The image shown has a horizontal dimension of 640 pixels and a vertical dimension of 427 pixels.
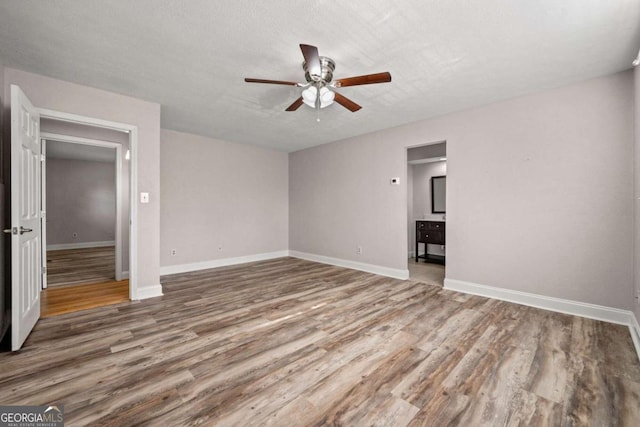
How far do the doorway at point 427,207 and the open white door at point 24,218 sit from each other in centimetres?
512

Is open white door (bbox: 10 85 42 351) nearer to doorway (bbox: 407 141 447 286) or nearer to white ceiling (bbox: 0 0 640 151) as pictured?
white ceiling (bbox: 0 0 640 151)

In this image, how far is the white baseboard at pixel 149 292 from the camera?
133 inches

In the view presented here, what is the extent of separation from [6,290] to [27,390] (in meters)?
1.60

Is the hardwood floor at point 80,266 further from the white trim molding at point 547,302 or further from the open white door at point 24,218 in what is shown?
the white trim molding at point 547,302

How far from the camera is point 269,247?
20.3 ft

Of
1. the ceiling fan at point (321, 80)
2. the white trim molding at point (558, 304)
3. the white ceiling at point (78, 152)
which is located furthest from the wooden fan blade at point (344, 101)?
the white ceiling at point (78, 152)

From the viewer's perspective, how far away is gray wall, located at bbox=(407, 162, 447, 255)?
20.2ft

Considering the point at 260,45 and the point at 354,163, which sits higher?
the point at 260,45

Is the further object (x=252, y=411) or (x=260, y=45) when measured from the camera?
(x=260, y=45)

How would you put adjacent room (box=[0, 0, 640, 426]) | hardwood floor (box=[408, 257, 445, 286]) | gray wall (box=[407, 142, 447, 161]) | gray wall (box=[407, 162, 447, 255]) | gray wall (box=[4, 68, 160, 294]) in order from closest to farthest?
adjacent room (box=[0, 0, 640, 426]), gray wall (box=[4, 68, 160, 294]), hardwood floor (box=[408, 257, 445, 286]), gray wall (box=[407, 142, 447, 161]), gray wall (box=[407, 162, 447, 255])

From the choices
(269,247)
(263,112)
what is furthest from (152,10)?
(269,247)

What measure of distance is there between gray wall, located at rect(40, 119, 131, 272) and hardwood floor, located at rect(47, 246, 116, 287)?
68cm

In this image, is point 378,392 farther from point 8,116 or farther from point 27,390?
point 8,116

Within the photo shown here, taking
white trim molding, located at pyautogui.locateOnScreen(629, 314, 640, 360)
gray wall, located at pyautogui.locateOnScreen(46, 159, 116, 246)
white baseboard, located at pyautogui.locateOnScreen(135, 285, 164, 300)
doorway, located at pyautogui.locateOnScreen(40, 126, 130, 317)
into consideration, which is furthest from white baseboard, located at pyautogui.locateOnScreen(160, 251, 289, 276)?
white trim molding, located at pyautogui.locateOnScreen(629, 314, 640, 360)
